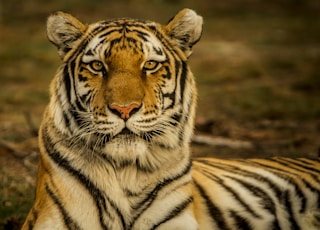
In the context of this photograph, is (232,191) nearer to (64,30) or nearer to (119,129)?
(119,129)

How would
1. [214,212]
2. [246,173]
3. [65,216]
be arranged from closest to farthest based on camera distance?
[65,216]
[214,212]
[246,173]

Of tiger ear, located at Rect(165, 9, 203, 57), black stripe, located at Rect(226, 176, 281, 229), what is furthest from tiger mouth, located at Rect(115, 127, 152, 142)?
black stripe, located at Rect(226, 176, 281, 229)

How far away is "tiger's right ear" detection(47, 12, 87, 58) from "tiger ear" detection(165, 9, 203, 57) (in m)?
0.39

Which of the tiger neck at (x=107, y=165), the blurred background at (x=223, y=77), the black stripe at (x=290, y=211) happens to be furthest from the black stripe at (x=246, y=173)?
the blurred background at (x=223, y=77)

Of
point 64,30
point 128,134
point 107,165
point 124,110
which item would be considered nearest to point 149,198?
point 107,165

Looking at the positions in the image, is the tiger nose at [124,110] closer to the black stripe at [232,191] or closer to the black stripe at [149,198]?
the black stripe at [149,198]

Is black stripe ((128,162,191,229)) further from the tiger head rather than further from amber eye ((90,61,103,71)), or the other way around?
amber eye ((90,61,103,71))

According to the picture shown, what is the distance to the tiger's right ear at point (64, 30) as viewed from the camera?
350 centimetres

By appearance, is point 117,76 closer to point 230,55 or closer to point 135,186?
point 135,186

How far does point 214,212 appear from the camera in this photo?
3.79m

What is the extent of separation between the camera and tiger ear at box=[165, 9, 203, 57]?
3574 mm

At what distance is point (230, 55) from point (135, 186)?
912cm

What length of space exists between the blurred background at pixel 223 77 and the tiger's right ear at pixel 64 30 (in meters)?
1.26

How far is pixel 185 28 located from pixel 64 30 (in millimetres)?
538
